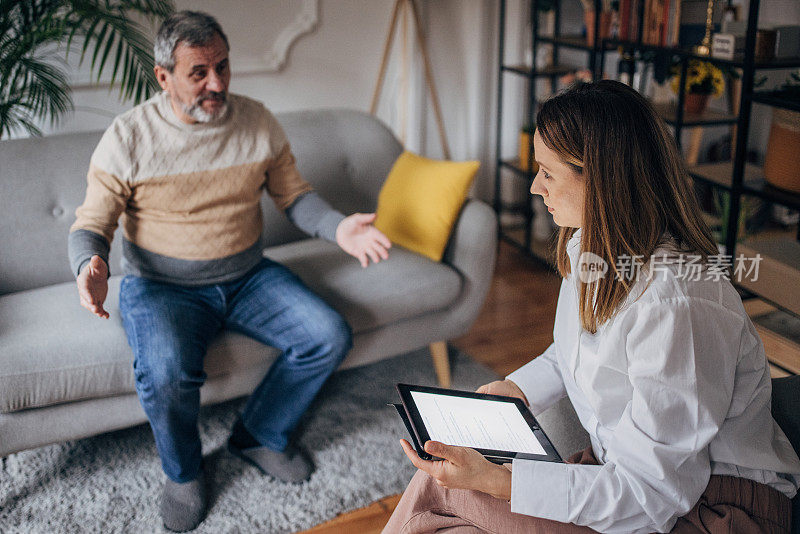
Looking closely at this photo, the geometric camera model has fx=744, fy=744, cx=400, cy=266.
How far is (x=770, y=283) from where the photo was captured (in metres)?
2.15

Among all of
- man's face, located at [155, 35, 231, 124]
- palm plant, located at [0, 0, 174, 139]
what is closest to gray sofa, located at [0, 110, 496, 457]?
palm plant, located at [0, 0, 174, 139]

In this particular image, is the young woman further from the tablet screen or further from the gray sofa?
the gray sofa

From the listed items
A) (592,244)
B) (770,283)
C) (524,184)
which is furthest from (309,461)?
(524,184)

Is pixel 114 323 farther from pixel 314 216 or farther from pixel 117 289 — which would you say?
pixel 314 216

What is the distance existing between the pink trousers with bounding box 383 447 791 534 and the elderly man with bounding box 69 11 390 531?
82 centimetres

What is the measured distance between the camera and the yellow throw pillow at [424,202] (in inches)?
89.6

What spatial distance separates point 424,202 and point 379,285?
0.33 meters

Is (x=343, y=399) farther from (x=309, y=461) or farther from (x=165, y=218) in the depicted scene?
(x=165, y=218)

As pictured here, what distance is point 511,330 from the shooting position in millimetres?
2795

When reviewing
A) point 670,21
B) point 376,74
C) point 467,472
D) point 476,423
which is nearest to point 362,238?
point 476,423

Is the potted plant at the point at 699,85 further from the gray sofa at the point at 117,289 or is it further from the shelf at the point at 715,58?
the gray sofa at the point at 117,289

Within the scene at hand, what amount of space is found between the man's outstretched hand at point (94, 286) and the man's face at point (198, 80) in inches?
17.9

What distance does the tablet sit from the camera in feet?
3.66

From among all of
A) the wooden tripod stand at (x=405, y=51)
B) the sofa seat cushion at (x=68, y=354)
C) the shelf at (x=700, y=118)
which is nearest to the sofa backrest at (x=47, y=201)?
the sofa seat cushion at (x=68, y=354)
